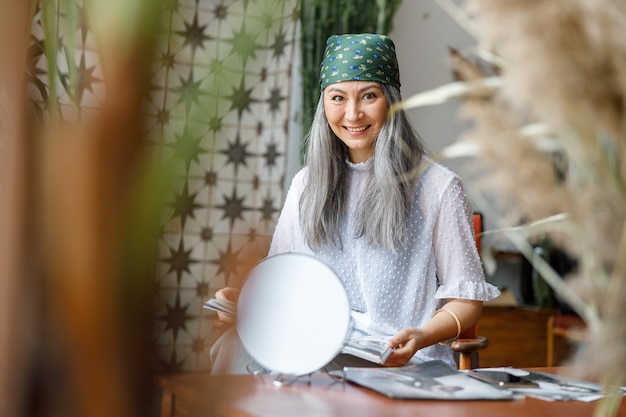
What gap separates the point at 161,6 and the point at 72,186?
0.04 m

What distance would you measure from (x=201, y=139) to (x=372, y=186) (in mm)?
1822

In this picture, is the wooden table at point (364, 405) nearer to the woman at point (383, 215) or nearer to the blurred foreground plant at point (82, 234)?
the woman at point (383, 215)

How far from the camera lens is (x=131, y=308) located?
0.17 m

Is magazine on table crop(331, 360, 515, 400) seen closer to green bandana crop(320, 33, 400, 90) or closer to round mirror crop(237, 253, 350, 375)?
round mirror crop(237, 253, 350, 375)

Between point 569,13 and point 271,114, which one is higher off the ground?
point 569,13

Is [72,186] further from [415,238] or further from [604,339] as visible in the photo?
[415,238]

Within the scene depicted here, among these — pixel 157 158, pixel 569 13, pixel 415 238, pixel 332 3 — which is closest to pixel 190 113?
pixel 157 158

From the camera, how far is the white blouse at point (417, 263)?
1912 mm

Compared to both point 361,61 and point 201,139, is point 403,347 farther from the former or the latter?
point 201,139

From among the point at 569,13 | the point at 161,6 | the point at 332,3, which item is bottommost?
the point at 161,6

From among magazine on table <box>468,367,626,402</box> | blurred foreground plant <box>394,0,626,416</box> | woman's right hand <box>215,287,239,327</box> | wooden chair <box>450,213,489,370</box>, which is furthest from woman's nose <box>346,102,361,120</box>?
woman's right hand <box>215,287,239,327</box>

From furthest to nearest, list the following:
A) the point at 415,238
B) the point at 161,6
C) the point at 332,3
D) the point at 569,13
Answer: the point at 332,3 → the point at 415,238 → the point at 569,13 → the point at 161,6

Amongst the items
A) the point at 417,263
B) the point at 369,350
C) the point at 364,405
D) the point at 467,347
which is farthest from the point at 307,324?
the point at 417,263

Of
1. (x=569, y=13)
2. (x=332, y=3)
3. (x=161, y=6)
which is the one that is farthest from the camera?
(x=332, y=3)
